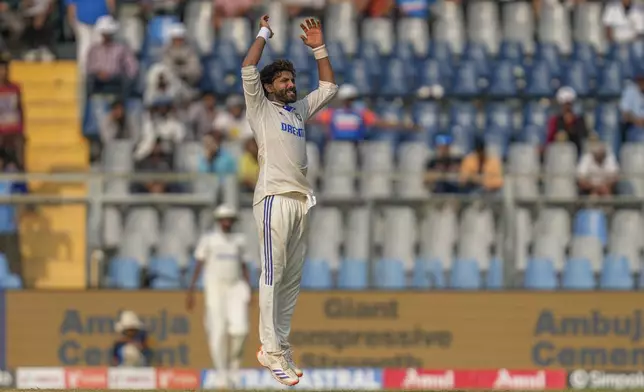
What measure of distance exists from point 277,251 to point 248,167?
27.3ft

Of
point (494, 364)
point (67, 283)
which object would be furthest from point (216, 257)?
point (494, 364)

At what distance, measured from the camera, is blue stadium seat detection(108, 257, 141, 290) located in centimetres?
1777

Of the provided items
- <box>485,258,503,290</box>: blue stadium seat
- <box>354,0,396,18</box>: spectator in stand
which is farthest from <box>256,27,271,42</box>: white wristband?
<box>354,0,396,18</box>: spectator in stand

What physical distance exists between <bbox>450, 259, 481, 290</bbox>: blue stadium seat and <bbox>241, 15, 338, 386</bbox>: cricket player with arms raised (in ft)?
24.8

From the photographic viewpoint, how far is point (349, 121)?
19750mm

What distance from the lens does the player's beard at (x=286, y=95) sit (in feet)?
34.2

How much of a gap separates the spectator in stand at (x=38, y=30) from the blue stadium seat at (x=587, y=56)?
761 centimetres

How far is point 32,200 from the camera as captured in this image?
57.7 ft

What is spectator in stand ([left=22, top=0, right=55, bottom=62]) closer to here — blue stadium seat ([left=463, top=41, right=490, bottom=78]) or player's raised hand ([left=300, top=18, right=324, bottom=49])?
blue stadium seat ([left=463, top=41, right=490, bottom=78])

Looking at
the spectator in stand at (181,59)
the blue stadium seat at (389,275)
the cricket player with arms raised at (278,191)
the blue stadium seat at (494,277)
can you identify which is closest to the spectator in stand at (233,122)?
the spectator in stand at (181,59)

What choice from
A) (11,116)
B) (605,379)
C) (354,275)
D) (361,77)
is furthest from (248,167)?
(605,379)

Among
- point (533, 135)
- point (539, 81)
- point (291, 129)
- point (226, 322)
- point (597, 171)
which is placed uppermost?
point (291, 129)

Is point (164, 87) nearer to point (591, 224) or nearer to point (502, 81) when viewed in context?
point (502, 81)

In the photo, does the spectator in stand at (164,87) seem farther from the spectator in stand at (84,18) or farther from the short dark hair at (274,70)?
the short dark hair at (274,70)
